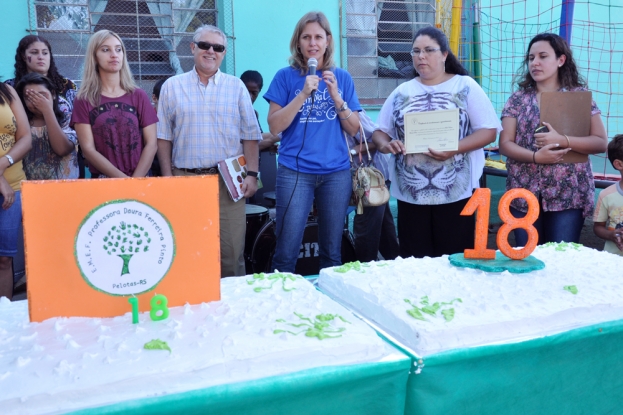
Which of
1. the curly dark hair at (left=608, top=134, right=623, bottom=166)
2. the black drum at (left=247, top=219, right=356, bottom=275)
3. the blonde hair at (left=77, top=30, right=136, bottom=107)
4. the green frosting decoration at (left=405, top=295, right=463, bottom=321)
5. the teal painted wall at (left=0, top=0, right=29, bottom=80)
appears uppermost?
Answer: the teal painted wall at (left=0, top=0, right=29, bottom=80)

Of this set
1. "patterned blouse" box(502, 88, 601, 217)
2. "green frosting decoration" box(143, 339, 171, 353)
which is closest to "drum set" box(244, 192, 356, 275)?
"patterned blouse" box(502, 88, 601, 217)

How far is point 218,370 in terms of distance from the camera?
106 centimetres

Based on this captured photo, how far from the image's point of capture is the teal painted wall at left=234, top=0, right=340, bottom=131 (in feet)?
17.2

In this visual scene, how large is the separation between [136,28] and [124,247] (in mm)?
4183

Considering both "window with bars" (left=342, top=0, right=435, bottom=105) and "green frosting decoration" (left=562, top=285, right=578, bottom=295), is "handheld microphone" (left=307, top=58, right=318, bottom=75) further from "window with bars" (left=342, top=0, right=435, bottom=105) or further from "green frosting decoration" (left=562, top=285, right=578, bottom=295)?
"window with bars" (left=342, top=0, right=435, bottom=105)

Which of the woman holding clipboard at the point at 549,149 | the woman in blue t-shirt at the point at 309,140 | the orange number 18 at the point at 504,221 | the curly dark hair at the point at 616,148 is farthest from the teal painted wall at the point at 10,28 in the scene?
the curly dark hair at the point at 616,148

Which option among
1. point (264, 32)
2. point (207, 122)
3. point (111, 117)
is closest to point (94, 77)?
point (111, 117)

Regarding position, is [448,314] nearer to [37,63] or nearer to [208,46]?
[208,46]

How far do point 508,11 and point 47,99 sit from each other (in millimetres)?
5039

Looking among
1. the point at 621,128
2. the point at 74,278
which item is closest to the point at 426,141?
the point at 74,278

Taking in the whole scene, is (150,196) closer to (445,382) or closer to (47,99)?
(445,382)

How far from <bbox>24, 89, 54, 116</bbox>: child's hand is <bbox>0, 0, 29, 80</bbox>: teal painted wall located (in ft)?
5.27

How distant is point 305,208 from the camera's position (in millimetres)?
2889

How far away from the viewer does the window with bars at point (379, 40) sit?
5.73 metres
